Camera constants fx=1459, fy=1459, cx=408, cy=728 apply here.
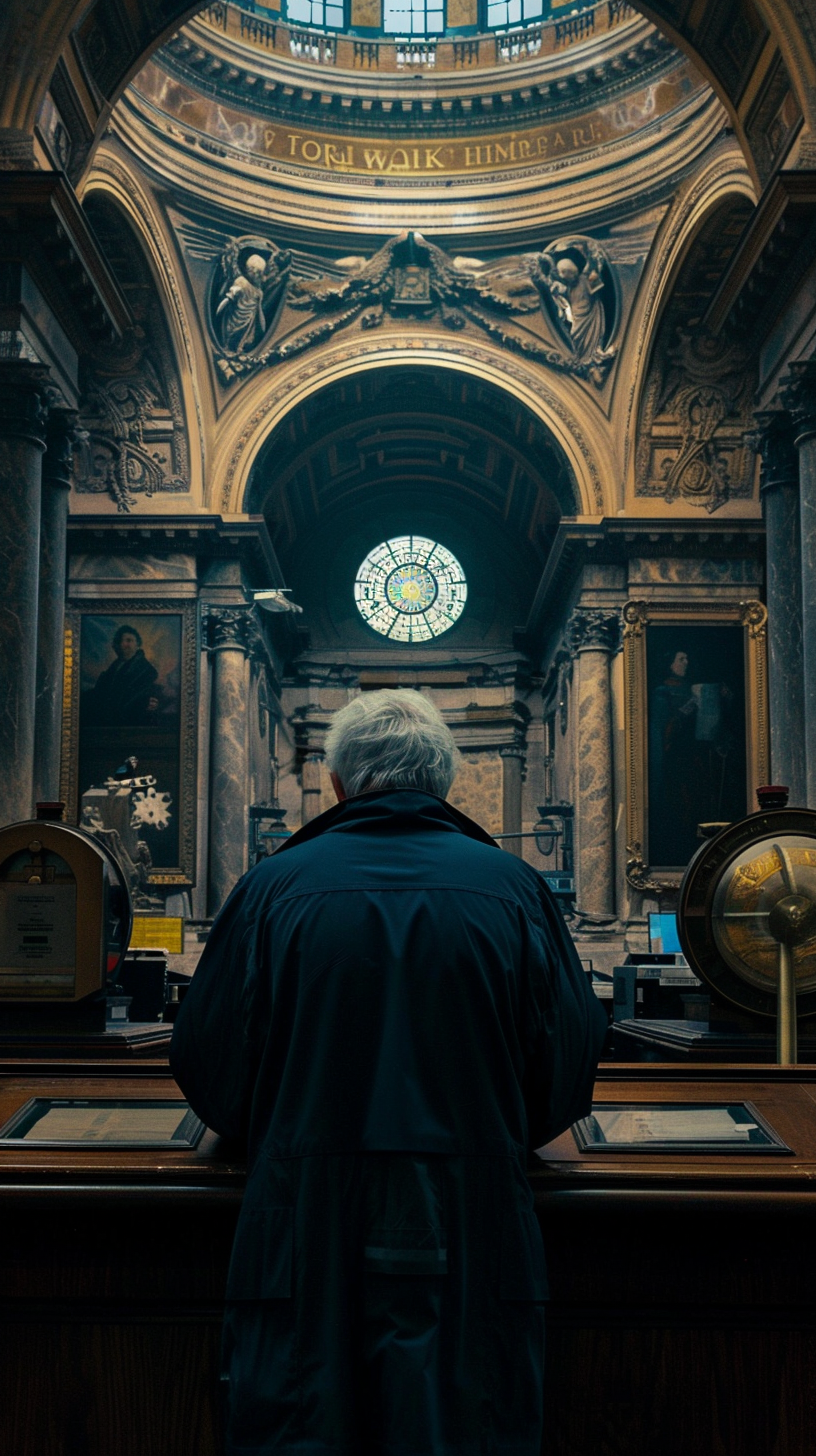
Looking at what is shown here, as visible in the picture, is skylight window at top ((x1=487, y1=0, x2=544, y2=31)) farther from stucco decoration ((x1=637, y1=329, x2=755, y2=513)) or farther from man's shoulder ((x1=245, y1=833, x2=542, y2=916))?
man's shoulder ((x1=245, y1=833, x2=542, y2=916))

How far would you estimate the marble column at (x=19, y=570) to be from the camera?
1195 centimetres

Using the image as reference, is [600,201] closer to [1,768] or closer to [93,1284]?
[1,768]

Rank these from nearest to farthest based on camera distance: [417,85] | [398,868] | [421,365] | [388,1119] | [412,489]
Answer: [388,1119], [398,868], [417,85], [421,365], [412,489]

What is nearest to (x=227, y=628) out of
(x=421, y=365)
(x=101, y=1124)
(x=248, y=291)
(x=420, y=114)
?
(x=248, y=291)

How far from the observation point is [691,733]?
20.9m

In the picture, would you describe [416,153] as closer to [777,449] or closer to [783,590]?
[777,449]

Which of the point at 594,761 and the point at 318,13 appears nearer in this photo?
the point at 594,761

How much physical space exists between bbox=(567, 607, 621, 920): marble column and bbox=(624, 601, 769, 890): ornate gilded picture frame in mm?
445

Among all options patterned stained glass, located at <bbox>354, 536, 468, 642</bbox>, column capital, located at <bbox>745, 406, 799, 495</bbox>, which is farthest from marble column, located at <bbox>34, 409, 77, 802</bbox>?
patterned stained glass, located at <bbox>354, 536, 468, 642</bbox>

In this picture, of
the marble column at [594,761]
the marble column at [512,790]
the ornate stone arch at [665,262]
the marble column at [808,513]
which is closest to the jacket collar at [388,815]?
the marble column at [808,513]

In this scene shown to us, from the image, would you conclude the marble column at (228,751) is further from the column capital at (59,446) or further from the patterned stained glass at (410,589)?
the patterned stained glass at (410,589)

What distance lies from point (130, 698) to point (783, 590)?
33.5ft

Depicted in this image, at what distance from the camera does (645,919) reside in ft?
66.8

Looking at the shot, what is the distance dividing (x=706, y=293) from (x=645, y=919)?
8956 mm
